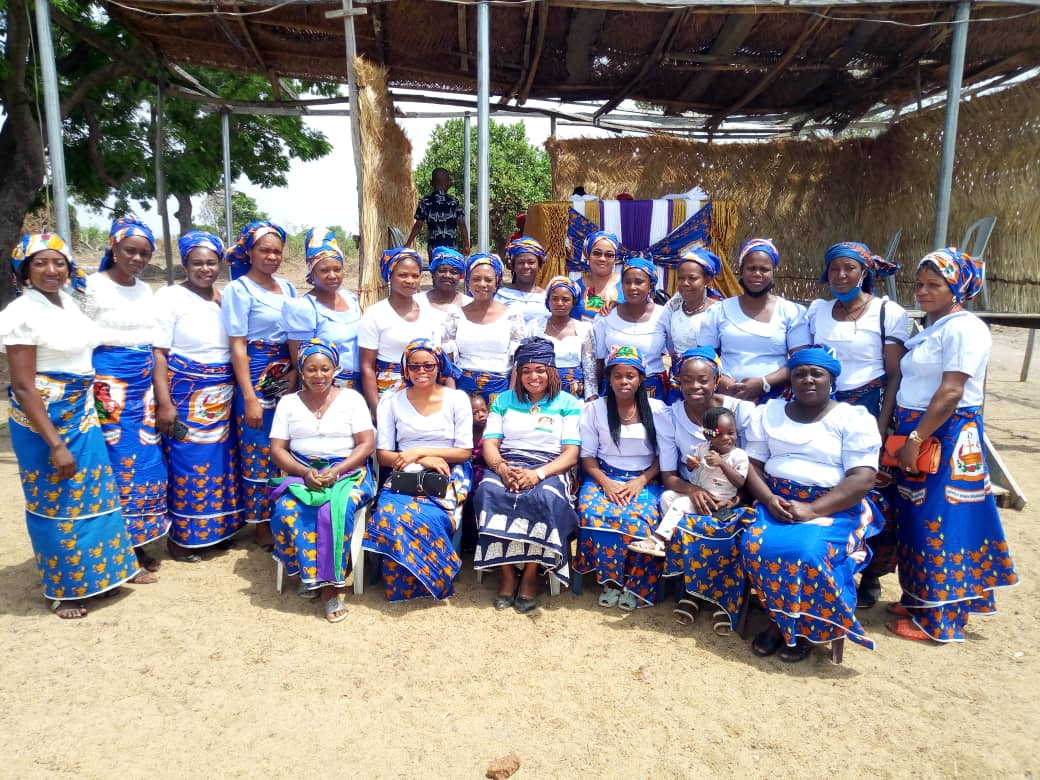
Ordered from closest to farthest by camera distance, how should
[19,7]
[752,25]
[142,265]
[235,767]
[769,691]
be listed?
[235,767] < [769,691] < [142,265] < [752,25] < [19,7]

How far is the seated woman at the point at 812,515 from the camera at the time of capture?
3055 millimetres

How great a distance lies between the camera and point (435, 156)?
70.3 ft

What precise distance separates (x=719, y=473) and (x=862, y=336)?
3.16 ft

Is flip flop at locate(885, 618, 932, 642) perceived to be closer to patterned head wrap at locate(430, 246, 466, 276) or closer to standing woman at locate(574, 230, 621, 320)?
standing woman at locate(574, 230, 621, 320)

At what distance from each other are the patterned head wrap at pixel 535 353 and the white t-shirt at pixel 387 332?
1.94ft

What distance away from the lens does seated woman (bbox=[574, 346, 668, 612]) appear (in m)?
3.60

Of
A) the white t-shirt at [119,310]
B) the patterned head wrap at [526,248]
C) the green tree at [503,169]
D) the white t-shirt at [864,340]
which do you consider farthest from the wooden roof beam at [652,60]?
the green tree at [503,169]

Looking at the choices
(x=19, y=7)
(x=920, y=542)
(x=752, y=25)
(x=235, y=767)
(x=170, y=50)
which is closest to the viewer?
(x=235, y=767)

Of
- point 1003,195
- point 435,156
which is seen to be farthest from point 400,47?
point 435,156

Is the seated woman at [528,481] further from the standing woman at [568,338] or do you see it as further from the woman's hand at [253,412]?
the woman's hand at [253,412]

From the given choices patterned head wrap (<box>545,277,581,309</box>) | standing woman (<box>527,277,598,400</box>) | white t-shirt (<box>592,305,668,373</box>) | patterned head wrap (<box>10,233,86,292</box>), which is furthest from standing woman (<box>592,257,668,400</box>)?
patterned head wrap (<box>10,233,86,292</box>)

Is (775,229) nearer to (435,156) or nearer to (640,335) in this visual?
(640,335)

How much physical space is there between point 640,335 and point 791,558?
1535 millimetres

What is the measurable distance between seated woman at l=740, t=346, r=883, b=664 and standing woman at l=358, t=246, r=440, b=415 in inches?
78.6
